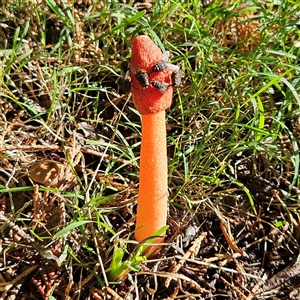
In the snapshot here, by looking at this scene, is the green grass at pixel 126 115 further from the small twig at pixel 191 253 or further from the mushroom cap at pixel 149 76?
the mushroom cap at pixel 149 76

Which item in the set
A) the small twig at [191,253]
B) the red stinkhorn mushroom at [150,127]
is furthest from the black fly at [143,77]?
the small twig at [191,253]

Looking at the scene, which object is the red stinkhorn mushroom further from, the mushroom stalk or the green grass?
the green grass

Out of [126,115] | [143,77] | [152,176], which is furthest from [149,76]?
[126,115]

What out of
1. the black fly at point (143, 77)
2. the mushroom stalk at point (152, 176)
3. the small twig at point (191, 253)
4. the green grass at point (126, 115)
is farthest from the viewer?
the green grass at point (126, 115)

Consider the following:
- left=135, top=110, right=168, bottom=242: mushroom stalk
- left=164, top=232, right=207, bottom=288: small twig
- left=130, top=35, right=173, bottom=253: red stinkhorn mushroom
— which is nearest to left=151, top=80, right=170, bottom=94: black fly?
left=130, top=35, right=173, bottom=253: red stinkhorn mushroom

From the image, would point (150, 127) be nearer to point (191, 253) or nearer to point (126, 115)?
point (191, 253)

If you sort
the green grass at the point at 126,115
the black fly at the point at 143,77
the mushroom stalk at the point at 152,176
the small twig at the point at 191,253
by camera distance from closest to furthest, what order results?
the black fly at the point at 143,77 < the mushroom stalk at the point at 152,176 < the small twig at the point at 191,253 < the green grass at the point at 126,115

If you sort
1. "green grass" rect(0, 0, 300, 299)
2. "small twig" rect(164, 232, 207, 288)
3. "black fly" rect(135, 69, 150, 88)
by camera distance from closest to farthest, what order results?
"black fly" rect(135, 69, 150, 88) → "small twig" rect(164, 232, 207, 288) → "green grass" rect(0, 0, 300, 299)
